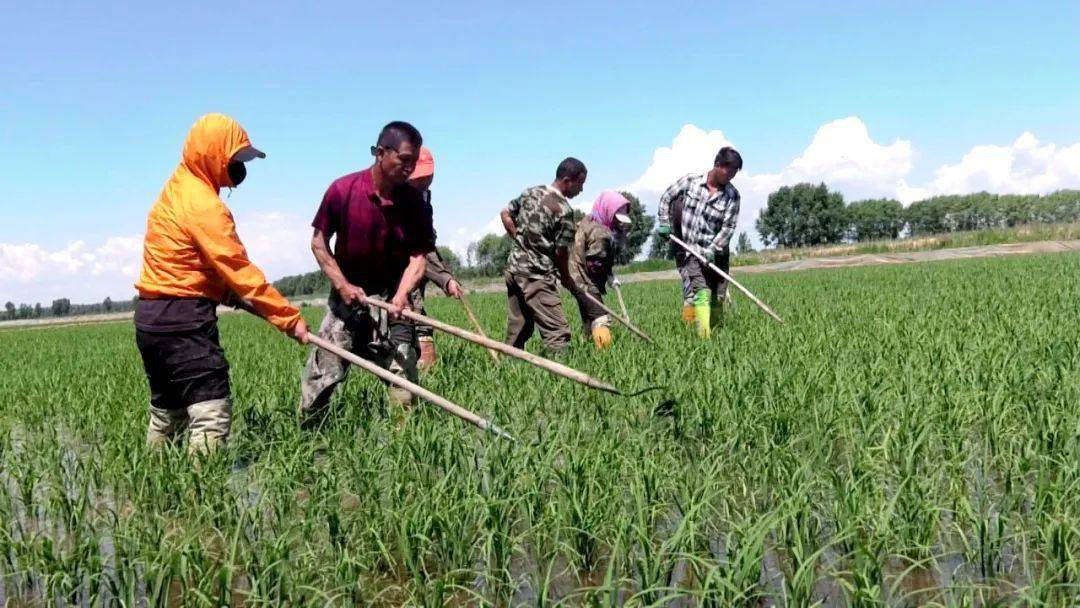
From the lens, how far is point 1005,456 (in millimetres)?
2635

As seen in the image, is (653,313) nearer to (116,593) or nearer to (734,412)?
(734,412)

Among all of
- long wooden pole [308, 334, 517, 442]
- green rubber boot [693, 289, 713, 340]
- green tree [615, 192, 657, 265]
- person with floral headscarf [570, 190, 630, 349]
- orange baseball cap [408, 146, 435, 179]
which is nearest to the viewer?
long wooden pole [308, 334, 517, 442]

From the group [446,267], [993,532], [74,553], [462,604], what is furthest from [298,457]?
[446,267]

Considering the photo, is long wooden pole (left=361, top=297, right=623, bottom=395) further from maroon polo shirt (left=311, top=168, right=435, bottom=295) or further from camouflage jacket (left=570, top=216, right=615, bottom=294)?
camouflage jacket (left=570, top=216, right=615, bottom=294)

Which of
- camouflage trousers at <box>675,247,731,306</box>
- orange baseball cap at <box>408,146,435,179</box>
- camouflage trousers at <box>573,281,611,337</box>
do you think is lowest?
camouflage trousers at <box>573,281,611,337</box>

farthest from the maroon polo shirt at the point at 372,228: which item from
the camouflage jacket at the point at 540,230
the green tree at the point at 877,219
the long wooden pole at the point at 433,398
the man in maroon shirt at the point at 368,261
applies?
the green tree at the point at 877,219

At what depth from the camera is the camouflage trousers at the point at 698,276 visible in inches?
262

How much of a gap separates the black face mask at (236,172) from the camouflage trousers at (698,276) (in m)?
4.08

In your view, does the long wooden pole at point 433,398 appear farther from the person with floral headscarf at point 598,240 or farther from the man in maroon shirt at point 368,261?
the person with floral headscarf at point 598,240

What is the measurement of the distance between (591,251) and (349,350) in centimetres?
337

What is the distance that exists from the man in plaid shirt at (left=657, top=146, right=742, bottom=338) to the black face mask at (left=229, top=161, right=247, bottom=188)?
4182 mm

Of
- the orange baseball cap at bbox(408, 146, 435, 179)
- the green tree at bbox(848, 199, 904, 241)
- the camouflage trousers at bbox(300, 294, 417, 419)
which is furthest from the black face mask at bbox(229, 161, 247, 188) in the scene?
the green tree at bbox(848, 199, 904, 241)

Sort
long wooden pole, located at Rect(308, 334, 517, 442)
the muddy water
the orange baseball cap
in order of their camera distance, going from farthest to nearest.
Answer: the orange baseball cap < long wooden pole, located at Rect(308, 334, 517, 442) < the muddy water

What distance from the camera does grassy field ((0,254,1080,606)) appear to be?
1949mm
